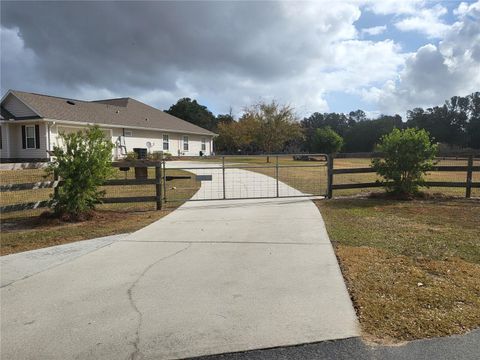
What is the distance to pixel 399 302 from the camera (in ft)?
12.7

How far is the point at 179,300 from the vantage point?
4.05 metres

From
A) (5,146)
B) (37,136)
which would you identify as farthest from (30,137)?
(5,146)

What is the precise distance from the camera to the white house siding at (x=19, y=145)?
2600cm

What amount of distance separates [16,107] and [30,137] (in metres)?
2.28

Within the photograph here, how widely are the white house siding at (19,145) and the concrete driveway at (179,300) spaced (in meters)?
22.4

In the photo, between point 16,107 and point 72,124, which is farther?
point 72,124

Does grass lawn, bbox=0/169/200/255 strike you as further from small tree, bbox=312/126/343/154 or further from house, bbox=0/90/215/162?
small tree, bbox=312/126/343/154

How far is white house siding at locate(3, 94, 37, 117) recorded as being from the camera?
2613cm

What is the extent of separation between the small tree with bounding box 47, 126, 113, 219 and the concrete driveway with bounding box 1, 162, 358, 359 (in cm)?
246

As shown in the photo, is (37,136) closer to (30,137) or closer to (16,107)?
(30,137)

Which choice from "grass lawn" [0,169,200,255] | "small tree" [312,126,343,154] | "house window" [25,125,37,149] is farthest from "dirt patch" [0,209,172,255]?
"small tree" [312,126,343,154]

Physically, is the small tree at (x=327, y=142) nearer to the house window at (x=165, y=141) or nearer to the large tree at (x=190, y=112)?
the house window at (x=165, y=141)

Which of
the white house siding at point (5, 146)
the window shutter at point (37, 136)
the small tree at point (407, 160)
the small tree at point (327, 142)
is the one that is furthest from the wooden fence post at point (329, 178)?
the small tree at point (327, 142)

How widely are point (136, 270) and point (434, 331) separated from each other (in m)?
3.35
